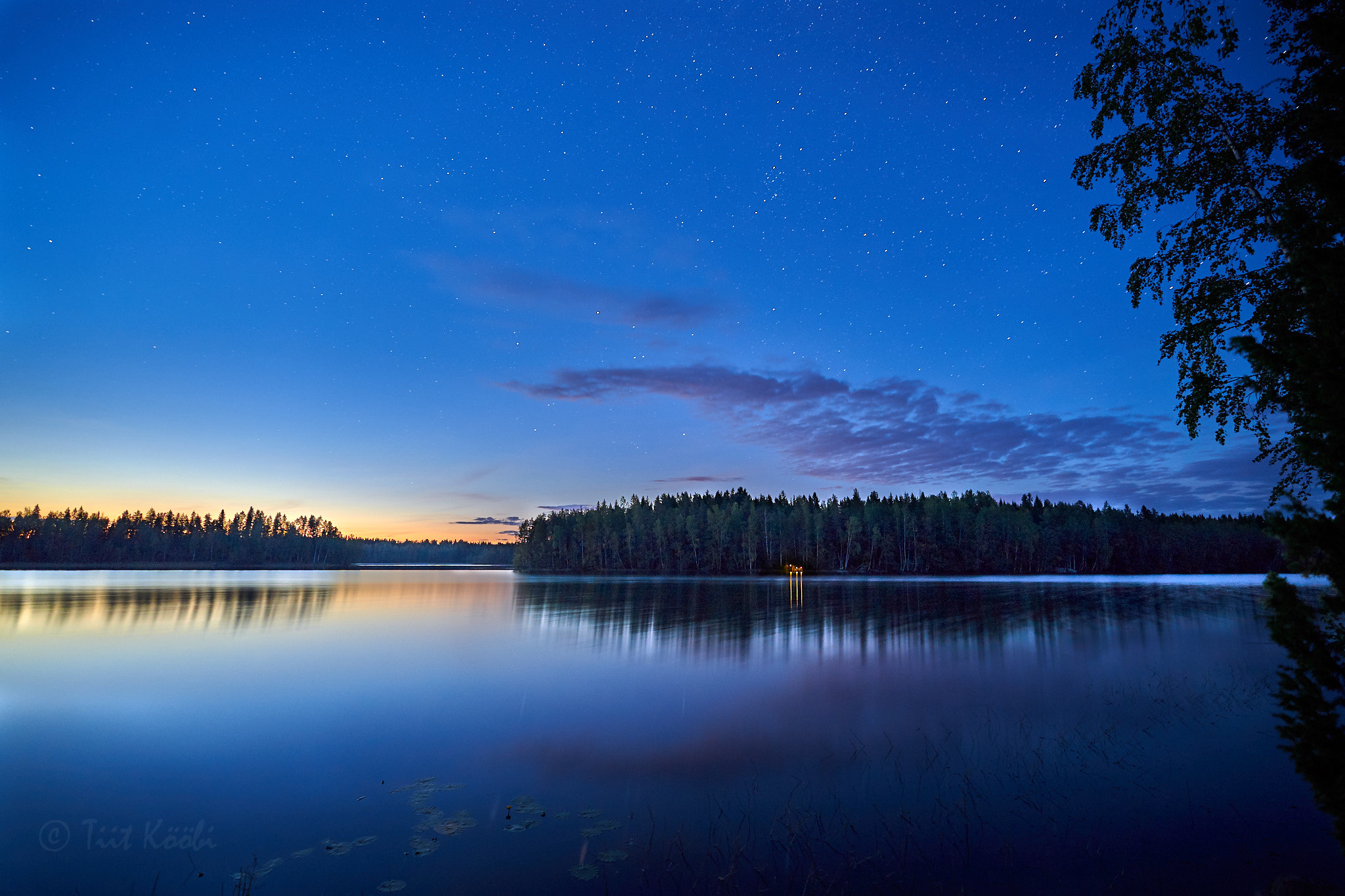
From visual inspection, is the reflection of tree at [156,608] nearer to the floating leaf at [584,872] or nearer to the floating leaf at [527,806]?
the floating leaf at [527,806]

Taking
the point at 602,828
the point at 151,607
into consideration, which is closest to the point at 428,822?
the point at 602,828

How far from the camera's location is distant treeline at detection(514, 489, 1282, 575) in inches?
5507

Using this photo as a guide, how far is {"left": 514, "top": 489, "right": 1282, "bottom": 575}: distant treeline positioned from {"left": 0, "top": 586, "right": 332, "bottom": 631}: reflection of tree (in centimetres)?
8967

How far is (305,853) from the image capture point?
8.60 m

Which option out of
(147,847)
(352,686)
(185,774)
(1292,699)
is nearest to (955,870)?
(1292,699)

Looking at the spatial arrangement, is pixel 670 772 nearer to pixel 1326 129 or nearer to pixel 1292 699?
pixel 1292 699

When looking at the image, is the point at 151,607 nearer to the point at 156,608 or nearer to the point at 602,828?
the point at 156,608

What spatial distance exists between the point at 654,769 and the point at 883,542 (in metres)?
135

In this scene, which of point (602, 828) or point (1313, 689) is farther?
point (602, 828)

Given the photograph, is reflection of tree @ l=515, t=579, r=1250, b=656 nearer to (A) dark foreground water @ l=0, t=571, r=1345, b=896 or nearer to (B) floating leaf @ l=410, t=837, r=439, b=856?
(A) dark foreground water @ l=0, t=571, r=1345, b=896

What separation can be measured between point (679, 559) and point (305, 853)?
143138mm

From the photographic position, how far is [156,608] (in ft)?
151

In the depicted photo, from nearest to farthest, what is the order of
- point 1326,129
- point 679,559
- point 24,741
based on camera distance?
point 1326,129, point 24,741, point 679,559

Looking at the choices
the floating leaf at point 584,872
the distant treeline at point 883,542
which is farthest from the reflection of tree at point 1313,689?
the distant treeline at point 883,542
